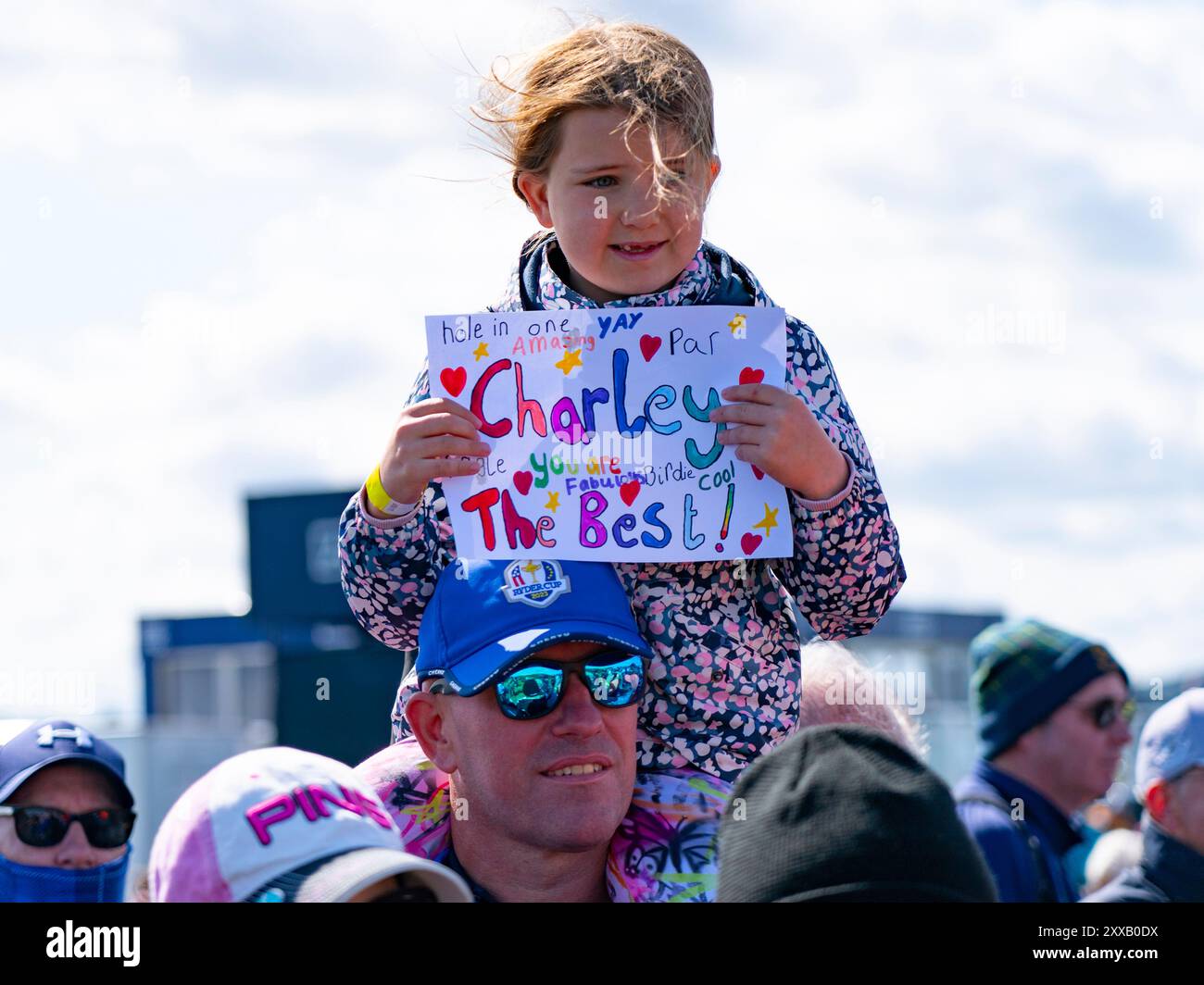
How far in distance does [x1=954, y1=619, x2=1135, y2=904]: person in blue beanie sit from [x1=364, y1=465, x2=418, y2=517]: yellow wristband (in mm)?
2658

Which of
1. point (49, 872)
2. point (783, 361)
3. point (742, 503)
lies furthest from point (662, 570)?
point (49, 872)

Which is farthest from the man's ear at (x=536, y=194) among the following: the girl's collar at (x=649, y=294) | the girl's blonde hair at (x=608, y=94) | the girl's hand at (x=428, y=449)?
the girl's hand at (x=428, y=449)

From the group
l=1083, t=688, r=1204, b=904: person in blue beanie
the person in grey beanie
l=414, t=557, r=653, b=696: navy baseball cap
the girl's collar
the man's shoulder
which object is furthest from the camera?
the man's shoulder

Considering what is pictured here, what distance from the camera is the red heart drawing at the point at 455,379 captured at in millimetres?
3270

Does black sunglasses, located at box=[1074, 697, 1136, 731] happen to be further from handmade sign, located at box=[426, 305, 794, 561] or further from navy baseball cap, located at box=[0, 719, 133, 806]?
navy baseball cap, located at box=[0, 719, 133, 806]

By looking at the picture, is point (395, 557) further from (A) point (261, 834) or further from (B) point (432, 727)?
(A) point (261, 834)

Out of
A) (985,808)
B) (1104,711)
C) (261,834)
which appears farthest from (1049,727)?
(261,834)

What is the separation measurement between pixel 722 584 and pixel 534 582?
35 cm

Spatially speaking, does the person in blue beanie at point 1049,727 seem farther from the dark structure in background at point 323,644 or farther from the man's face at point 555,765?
the man's face at point 555,765

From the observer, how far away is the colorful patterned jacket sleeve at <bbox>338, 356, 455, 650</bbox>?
10.8 ft

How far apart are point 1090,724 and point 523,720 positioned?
9.70 ft

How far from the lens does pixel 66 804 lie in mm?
4020

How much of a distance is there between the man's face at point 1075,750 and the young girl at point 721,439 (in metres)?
2.34

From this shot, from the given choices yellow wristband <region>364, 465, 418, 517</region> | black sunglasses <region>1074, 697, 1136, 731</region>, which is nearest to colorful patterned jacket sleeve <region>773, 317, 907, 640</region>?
yellow wristband <region>364, 465, 418, 517</region>
